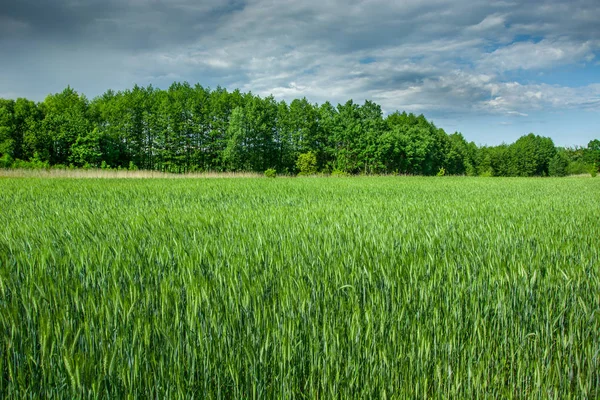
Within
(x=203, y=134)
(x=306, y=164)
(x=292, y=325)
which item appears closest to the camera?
(x=292, y=325)

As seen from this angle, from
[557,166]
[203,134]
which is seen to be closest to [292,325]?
[203,134]

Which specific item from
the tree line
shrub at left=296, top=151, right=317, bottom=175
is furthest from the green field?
shrub at left=296, top=151, right=317, bottom=175

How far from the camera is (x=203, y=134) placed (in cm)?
5625

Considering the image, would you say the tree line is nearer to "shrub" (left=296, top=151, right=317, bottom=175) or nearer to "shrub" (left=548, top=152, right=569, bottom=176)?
"shrub" (left=296, top=151, right=317, bottom=175)

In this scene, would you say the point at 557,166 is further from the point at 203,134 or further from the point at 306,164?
the point at 203,134

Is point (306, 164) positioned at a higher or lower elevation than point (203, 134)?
lower

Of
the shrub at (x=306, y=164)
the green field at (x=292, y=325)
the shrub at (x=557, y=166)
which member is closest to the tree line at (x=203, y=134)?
the shrub at (x=306, y=164)

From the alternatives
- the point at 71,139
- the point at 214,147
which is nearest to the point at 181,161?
the point at 214,147

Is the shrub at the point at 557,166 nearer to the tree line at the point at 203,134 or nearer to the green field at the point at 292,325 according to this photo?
the tree line at the point at 203,134

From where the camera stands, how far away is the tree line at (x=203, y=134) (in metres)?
47.0

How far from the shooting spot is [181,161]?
54.8 m

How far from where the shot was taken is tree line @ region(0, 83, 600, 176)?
47.0 meters

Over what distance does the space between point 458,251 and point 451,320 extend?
1847 millimetres

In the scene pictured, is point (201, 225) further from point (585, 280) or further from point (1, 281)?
point (585, 280)
